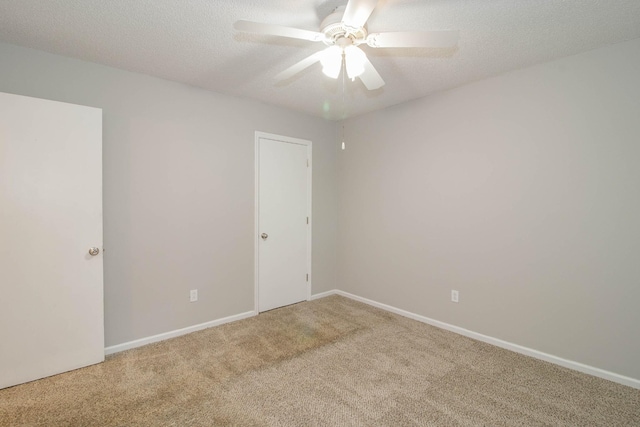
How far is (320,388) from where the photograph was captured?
2.10 m

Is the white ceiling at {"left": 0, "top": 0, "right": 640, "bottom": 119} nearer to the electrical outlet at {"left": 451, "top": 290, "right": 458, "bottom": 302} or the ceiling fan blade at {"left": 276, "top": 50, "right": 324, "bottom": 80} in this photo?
the ceiling fan blade at {"left": 276, "top": 50, "right": 324, "bottom": 80}

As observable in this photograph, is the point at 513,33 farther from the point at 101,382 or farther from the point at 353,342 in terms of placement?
the point at 101,382

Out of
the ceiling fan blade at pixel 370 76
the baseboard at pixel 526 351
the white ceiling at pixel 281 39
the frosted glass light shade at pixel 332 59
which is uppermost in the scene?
the white ceiling at pixel 281 39

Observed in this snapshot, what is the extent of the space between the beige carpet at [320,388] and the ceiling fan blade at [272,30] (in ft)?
7.12

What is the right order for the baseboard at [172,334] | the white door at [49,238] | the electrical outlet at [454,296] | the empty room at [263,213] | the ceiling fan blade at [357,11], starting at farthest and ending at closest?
1. the electrical outlet at [454,296]
2. the baseboard at [172,334]
3. the white door at [49,238]
4. the empty room at [263,213]
5. the ceiling fan blade at [357,11]

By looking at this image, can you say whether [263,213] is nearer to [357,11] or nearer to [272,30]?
[272,30]

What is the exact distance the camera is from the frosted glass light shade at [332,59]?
5.90ft

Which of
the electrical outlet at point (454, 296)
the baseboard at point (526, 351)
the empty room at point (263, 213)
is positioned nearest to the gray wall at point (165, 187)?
the empty room at point (263, 213)

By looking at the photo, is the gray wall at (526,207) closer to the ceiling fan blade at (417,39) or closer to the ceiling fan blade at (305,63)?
the ceiling fan blade at (417,39)

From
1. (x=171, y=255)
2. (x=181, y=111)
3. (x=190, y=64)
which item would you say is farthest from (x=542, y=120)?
(x=171, y=255)

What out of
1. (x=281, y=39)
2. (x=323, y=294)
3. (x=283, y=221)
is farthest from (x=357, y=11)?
(x=323, y=294)

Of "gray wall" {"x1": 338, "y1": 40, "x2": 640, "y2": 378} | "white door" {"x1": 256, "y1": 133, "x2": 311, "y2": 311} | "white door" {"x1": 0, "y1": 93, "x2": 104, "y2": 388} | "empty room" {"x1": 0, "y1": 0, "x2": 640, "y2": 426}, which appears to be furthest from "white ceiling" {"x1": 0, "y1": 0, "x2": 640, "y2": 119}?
"white door" {"x1": 256, "y1": 133, "x2": 311, "y2": 311}

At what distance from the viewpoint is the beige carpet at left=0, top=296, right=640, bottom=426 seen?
5.96 feet

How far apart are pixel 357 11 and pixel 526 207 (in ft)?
6.97
